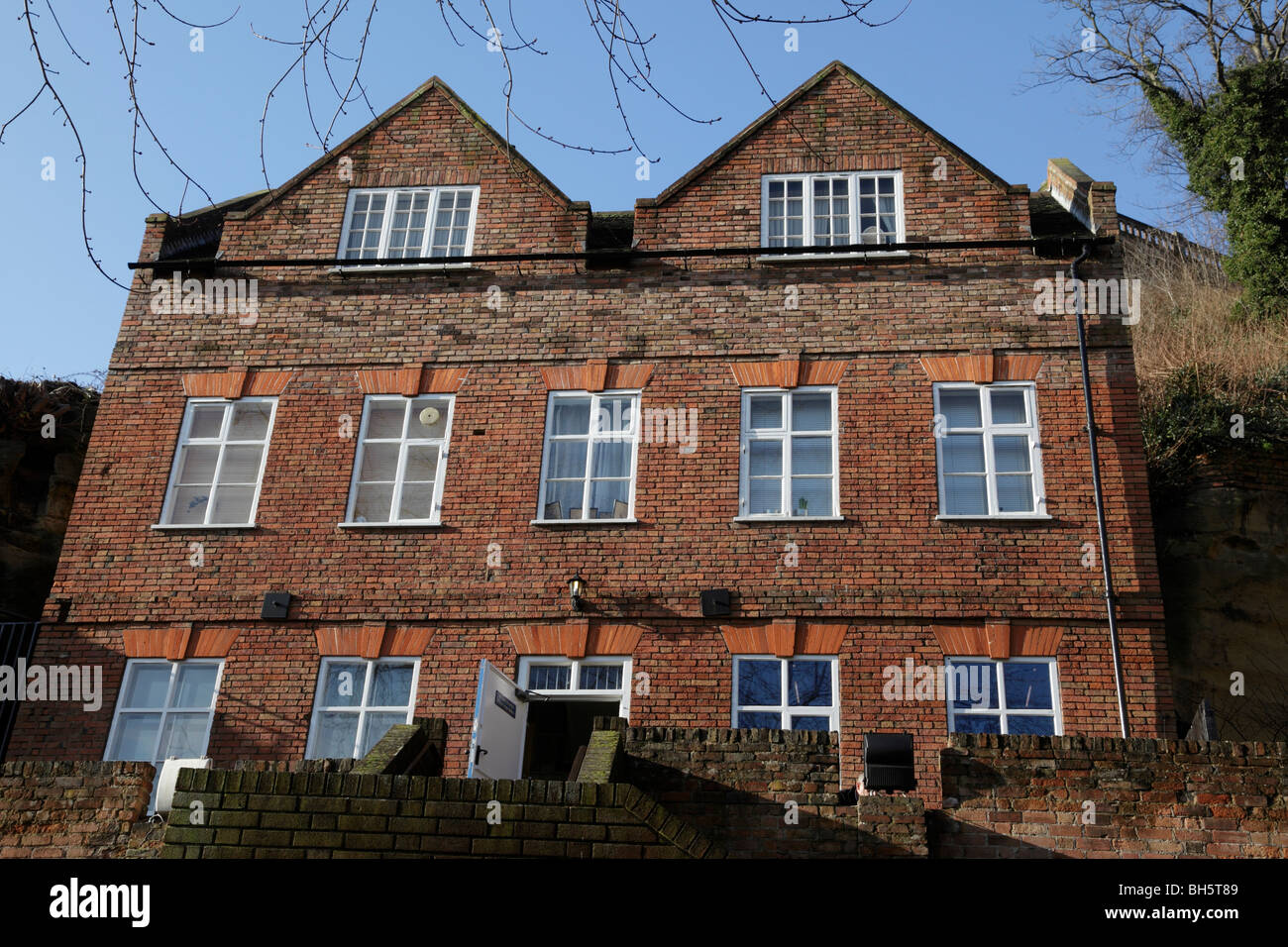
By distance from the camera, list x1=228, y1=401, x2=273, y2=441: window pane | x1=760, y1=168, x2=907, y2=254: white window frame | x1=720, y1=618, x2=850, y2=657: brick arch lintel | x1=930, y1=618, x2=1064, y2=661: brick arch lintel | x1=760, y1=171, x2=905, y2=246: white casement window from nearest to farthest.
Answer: x1=930, y1=618, x2=1064, y2=661: brick arch lintel, x1=720, y1=618, x2=850, y2=657: brick arch lintel, x1=228, y1=401, x2=273, y2=441: window pane, x1=760, y1=168, x2=907, y2=254: white window frame, x1=760, y1=171, x2=905, y2=246: white casement window

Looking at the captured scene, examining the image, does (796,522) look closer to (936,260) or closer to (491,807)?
(936,260)

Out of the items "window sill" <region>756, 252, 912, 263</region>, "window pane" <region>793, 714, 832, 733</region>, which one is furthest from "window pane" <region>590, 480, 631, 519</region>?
"window sill" <region>756, 252, 912, 263</region>

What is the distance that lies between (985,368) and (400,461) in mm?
7557

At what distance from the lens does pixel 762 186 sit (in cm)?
1670

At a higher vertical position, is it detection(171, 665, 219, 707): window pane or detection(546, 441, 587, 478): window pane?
detection(546, 441, 587, 478): window pane

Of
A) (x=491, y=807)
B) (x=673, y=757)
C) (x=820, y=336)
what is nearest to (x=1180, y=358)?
(x=820, y=336)

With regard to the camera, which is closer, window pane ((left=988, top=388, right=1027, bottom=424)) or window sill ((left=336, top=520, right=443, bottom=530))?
window sill ((left=336, top=520, right=443, bottom=530))

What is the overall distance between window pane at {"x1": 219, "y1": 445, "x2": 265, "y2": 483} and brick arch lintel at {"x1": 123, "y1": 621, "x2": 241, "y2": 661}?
2063 millimetres

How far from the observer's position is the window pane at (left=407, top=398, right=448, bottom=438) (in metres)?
15.6

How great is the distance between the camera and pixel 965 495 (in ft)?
47.8

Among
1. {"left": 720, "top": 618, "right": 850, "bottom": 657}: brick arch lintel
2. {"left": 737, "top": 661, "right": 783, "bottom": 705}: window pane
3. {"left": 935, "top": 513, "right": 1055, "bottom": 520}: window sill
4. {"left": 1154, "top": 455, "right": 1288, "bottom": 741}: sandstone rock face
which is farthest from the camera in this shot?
{"left": 1154, "top": 455, "right": 1288, "bottom": 741}: sandstone rock face

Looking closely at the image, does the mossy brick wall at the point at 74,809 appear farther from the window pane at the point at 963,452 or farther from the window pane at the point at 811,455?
the window pane at the point at 963,452

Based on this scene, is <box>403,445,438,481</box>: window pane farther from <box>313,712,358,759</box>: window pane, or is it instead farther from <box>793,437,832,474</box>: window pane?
<box>793,437,832,474</box>: window pane

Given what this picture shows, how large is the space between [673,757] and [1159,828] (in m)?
Result: 3.83
